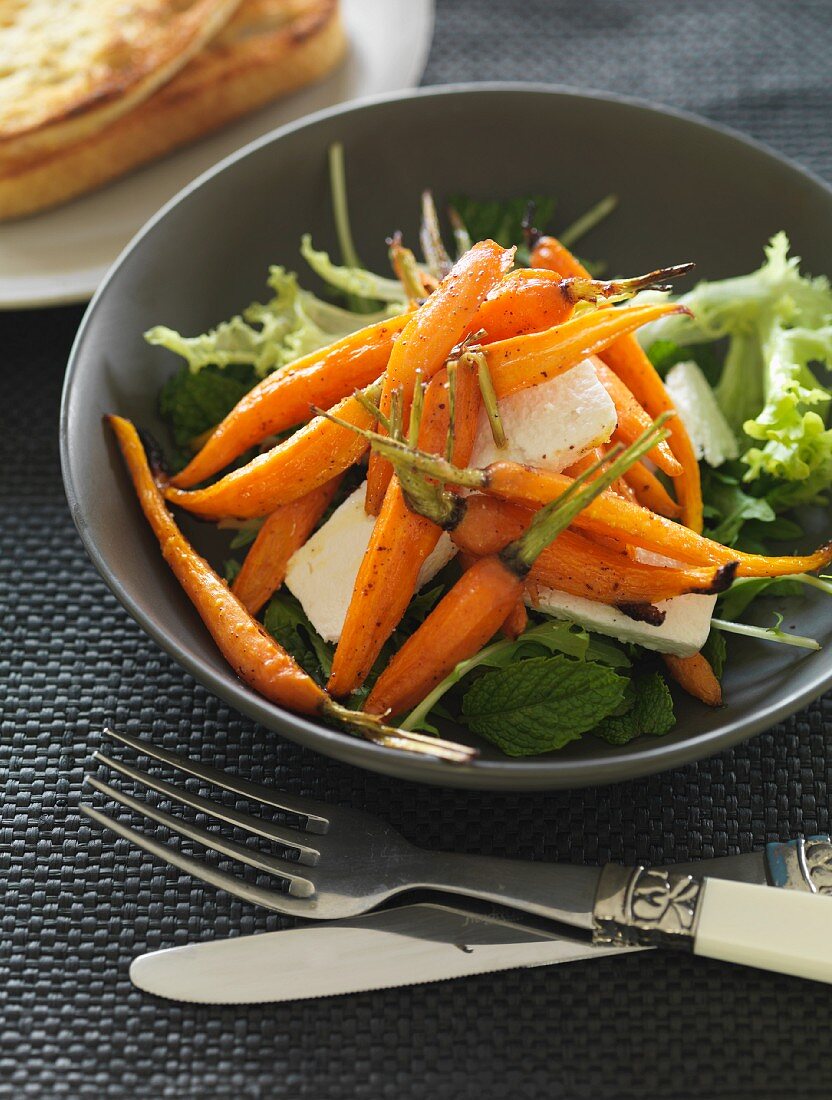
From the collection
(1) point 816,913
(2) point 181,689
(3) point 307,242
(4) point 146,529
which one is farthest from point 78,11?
(1) point 816,913

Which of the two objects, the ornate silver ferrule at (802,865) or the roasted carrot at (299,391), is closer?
the ornate silver ferrule at (802,865)

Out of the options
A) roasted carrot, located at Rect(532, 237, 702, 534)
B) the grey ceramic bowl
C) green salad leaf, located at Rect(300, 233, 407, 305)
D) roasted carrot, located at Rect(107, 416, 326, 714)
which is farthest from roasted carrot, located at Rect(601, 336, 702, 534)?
roasted carrot, located at Rect(107, 416, 326, 714)

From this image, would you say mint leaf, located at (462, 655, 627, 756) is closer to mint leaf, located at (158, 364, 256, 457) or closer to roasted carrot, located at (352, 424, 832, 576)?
roasted carrot, located at (352, 424, 832, 576)

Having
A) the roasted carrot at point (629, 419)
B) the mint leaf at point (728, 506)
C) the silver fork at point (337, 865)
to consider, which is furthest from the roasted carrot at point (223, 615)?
the mint leaf at point (728, 506)

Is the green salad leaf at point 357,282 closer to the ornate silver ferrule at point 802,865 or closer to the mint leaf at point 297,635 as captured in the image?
the mint leaf at point 297,635

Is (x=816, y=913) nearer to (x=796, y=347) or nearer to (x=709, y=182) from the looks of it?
(x=796, y=347)

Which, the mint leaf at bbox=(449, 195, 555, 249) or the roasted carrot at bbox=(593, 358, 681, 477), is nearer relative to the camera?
the roasted carrot at bbox=(593, 358, 681, 477)

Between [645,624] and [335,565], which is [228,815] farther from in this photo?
[645,624]
